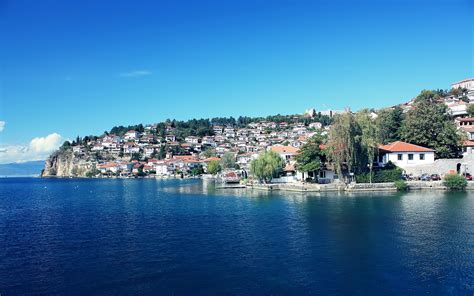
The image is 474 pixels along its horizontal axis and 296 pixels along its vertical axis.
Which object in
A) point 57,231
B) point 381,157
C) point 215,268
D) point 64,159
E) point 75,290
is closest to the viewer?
point 75,290

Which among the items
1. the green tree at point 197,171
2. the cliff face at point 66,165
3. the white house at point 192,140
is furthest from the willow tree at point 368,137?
the white house at point 192,140

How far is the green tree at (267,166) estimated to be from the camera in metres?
56.3

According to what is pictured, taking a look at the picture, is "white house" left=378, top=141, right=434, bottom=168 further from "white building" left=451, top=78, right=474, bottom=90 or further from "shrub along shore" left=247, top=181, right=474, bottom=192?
"white building" left=451, top=78, right=474, bottom=90

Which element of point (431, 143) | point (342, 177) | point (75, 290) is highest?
point (431, 143)

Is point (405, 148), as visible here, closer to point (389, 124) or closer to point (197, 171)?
point (389, 124)

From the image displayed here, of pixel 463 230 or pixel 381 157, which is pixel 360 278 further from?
pixel 381 157

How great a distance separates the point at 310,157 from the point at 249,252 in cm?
3290

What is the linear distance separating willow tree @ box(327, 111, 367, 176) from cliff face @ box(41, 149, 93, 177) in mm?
127421

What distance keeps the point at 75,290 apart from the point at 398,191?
41.0 metres

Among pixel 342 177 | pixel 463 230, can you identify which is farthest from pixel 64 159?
pixel 463 230

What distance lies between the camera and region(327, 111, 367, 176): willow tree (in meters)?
47.1

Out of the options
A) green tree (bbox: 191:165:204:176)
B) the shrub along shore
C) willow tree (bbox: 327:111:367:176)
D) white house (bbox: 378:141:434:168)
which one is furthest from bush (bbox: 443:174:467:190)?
green tree (bbox: 191:165:204:176)

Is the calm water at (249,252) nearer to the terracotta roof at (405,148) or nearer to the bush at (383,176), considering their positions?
the bush at (383,176)

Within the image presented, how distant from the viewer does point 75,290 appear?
1506cm
